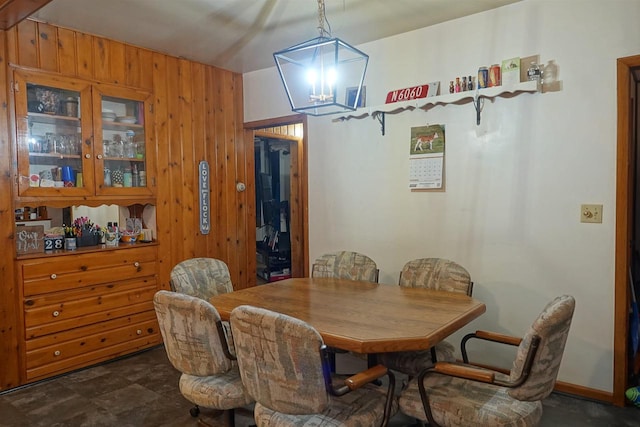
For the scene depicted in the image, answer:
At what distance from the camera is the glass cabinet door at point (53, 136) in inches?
119

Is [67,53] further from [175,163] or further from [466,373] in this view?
[466,373]

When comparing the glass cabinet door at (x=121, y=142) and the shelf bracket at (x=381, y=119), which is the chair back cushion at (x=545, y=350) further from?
the glass cabinet door at (x=121, y=142)

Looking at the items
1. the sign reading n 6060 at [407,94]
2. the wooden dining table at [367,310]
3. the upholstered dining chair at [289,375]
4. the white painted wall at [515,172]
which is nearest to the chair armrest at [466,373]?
the wooden dining table at [367,310]

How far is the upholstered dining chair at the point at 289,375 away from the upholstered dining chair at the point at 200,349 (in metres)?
0.27

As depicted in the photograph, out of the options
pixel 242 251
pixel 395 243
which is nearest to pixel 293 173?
pixel 242 251

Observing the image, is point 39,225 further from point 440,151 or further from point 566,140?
point 566,140

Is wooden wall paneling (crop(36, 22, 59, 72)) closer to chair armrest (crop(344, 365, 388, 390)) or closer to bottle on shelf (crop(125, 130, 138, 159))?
bottle on shelf (crop(125, 130, 138, 159))

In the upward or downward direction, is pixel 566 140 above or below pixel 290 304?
above

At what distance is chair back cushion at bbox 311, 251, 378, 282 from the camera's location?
10.0 ft

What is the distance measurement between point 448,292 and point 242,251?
8.46 ft

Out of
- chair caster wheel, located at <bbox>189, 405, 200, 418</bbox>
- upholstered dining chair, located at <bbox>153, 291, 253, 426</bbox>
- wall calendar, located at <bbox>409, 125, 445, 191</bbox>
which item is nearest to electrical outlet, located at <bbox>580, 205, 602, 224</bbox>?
wall calendar, located at <bbox>409, 125, 445, 191</bbox>

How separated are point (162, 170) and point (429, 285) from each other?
2.49 meters

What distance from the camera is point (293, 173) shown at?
558 centimetres

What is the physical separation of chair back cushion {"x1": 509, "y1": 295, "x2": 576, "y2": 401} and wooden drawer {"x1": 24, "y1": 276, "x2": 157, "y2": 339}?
9.73 ft
